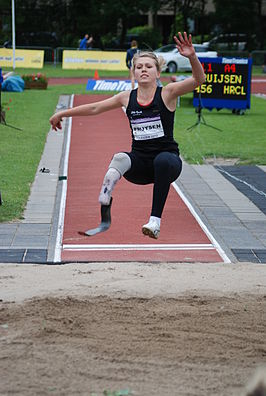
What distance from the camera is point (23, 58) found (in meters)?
48.7

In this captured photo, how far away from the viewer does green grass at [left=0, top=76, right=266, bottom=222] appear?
1413 cm

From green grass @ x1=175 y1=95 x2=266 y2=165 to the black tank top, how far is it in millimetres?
9972

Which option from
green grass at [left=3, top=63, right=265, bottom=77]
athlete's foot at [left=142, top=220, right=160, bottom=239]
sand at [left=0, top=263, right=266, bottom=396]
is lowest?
green grass at [left=3, top=63, right=265, bottom=77]

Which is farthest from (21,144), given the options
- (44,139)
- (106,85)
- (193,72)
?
(106,85)

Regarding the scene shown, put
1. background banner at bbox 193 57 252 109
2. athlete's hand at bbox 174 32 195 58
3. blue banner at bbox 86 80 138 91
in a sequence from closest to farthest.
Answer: athlete's hand at bbox 174 32 195 58 → background banner at bbox 193 57 252 109 → blue banner at bbox 86 80 138 91

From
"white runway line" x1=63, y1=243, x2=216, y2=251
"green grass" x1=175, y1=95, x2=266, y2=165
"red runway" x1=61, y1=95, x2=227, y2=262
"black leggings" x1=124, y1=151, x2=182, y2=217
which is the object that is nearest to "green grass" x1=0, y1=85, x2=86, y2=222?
"red runway" x1=61, y1=95, x2=227, y2=262

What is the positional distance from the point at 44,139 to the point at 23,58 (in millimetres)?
29444

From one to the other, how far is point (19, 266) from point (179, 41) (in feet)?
11.2

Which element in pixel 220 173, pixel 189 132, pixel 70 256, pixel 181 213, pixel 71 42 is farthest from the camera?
pixel 71 42

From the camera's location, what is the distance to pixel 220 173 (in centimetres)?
1592

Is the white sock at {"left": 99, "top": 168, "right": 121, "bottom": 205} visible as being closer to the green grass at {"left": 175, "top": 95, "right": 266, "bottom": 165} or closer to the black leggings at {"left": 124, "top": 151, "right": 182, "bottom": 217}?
the black leggings at {"left": 124, "top": 151, "right": 182, "bottom": 217}

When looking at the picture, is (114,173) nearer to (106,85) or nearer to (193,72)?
(193,72)

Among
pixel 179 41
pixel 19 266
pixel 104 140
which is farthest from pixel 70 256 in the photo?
pixel 104 140

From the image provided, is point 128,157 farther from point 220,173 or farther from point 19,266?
point 220,173
